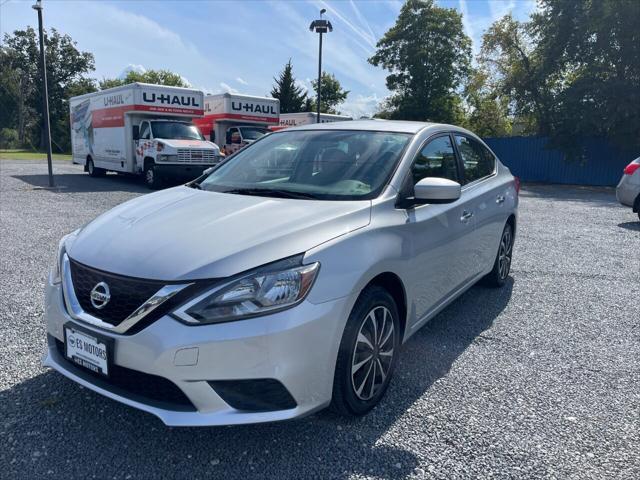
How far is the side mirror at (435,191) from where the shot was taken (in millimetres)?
3129

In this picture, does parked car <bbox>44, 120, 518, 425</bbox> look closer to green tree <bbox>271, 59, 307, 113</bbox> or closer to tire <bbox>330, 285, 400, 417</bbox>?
tire <bbox>330, 285, 400, 417</bbox>

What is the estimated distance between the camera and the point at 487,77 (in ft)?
105

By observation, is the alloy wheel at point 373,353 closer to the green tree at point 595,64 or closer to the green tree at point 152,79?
the green tree at point 595,64

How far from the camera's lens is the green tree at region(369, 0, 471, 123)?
126 feet

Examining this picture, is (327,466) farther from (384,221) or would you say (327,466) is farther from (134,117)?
(134,117)

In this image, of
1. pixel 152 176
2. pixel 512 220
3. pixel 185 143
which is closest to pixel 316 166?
pixel 512 220

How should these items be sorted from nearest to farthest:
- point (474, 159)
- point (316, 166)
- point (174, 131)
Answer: point (316, 166) → point (474, 159) → point (174, 131)

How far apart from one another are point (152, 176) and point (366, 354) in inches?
512

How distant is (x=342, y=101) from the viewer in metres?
55.1

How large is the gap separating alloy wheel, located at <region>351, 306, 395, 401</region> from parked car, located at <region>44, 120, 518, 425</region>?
0.04 ft

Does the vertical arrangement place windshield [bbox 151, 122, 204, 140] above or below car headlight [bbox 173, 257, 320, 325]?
above

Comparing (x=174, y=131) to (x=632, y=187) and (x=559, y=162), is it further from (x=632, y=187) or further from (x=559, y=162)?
(x=559, y=162)

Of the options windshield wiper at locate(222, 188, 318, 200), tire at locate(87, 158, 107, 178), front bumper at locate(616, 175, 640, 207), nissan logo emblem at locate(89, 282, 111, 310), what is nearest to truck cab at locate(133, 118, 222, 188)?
tire at locate(87, 158, 107, 178)

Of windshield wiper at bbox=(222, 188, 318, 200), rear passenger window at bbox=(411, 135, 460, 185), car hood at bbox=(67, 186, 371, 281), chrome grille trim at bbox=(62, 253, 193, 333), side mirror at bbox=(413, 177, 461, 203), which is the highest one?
rear passenger window at bbox=(411, 135, 460, 185)
